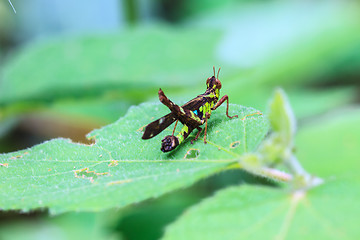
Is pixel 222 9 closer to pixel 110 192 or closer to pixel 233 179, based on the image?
pixel 233 179

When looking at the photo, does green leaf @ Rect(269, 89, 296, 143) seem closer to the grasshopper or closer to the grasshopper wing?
the grasshopper

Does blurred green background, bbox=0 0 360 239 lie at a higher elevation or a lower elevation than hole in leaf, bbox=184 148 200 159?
higher

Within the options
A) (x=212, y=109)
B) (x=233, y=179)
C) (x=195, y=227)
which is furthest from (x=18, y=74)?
(x=195, y=227)

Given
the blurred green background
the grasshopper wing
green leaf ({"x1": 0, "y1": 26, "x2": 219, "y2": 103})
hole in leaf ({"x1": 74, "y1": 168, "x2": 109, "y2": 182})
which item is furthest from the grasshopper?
green leaf ({"x1": 0, "y1": 26, "x2": 219, "y2": 103})

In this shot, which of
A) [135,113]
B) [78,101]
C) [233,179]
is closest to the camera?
[135,113]

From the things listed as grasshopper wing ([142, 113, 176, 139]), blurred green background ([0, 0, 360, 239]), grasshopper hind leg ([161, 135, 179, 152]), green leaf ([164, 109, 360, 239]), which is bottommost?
green leaf ([164, 109, 360, 239])

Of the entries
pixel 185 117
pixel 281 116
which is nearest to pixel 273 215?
pixel 281 116

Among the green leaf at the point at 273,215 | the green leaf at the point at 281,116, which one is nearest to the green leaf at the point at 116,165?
the green leaf at the point at 273,215

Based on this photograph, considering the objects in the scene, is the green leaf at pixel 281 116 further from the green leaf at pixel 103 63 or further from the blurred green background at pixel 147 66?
the green leaf at pixel 103 63
